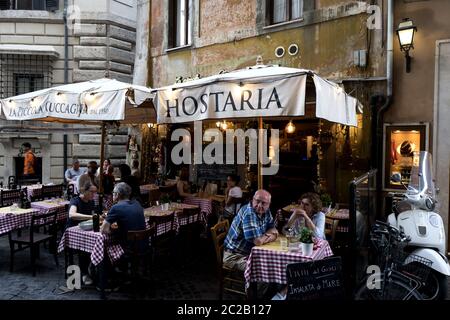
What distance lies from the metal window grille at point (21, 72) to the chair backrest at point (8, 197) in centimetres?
715

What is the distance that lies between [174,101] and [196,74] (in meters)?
7.34

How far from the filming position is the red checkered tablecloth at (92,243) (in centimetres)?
516

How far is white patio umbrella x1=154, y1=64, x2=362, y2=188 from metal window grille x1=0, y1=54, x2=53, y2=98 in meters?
11.4

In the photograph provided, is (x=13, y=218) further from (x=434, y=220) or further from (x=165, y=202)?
(x=434, y=220)

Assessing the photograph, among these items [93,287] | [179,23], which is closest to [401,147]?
[93,287]

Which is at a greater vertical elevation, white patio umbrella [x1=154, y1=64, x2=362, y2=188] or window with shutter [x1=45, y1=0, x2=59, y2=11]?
window with shutter [x1=45, y1=0, x2=59, y2=11]

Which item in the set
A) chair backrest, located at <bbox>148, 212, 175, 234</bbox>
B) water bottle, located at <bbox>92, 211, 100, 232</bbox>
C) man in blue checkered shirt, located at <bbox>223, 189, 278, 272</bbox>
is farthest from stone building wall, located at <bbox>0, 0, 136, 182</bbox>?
man in blue checkered shirt, located at <bbox>223, 189, 278, 272</bbox>

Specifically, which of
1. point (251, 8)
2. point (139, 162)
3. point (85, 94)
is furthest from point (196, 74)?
point (85, 94)

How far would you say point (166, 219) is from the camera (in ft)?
20.9

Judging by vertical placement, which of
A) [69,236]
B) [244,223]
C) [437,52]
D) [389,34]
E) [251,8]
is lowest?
[69,236]

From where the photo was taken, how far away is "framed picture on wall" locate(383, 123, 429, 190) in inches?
315

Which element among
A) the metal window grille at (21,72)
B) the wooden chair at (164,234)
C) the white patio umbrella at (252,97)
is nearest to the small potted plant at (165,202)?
the wooden chair at (164,234)

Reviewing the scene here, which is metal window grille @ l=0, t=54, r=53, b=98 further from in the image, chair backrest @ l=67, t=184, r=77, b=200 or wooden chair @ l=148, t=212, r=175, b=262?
wooden chair @ l=148, t=212, r=175, b=262

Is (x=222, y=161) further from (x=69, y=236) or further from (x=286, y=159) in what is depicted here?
(x=69, y=236)
